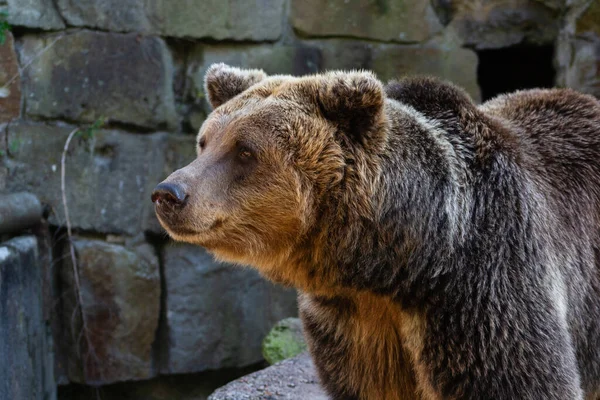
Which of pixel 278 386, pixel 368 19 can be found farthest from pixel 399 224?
pixel 368 19

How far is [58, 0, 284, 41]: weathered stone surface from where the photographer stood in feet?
17.5

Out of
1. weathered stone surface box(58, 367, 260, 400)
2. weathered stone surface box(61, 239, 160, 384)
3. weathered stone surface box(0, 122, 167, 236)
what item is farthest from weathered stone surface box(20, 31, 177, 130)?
weathered stone surface box(58, 367, 260, 400)

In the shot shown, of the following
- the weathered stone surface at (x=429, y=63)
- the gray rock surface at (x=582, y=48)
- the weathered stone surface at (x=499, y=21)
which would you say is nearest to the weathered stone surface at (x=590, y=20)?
the gray rock surface at (x=582, y=48)

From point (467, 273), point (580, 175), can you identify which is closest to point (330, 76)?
point (467, 273)

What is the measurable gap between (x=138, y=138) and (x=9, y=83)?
37.0 inches

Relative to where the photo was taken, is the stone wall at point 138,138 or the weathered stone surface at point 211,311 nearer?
the stone wall at point 138,138

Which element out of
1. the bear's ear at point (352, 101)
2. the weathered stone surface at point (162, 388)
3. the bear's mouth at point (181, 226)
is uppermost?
the bear's ear at point (352, 101)

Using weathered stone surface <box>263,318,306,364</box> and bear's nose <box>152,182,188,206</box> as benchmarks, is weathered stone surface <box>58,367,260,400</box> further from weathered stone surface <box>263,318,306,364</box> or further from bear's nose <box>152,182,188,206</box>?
bear's nose <box>152,182,188,206</box>

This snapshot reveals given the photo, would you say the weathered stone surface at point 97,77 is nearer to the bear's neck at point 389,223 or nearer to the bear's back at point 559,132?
the bear's back at point 559,132

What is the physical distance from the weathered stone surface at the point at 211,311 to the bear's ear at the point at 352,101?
9.78ft

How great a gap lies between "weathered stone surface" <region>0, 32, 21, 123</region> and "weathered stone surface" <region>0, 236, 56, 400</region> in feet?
2.97

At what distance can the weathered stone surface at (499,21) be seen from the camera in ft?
20.1

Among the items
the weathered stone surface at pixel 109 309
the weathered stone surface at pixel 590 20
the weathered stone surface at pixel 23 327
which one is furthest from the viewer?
the weathered stone surface at pixel 590 20

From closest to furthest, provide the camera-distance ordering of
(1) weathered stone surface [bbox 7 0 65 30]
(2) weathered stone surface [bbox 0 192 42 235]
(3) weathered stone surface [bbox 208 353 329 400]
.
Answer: (3) weathered stone surface [bbox 208 353 329 400] → (2) weathered stone surface [bbox 0 192 42 235] → (1) weathered stone surface [bbox 7 0 65 30]
